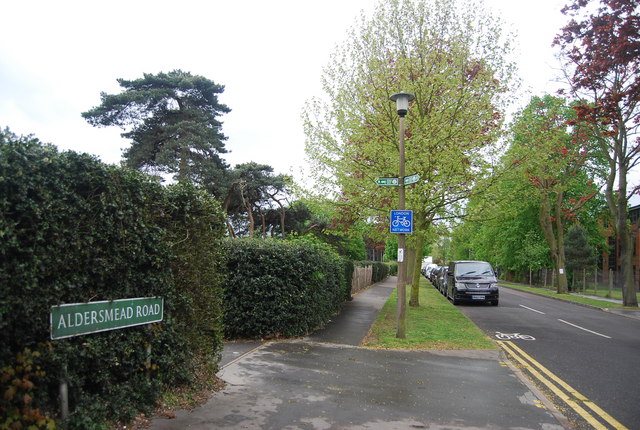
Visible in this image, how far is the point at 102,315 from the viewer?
3.84m

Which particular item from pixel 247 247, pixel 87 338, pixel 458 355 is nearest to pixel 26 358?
pixel 87 338

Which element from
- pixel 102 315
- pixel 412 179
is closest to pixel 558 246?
pixel 412 179

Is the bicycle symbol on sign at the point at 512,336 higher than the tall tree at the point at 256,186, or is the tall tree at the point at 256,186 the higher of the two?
the tall tree at the point at 256,186

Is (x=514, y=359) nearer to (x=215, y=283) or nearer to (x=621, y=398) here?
(x=621, y=398)

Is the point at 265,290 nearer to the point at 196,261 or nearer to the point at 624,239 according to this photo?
the point at 196,261

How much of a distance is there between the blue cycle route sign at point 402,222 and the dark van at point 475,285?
10947mm

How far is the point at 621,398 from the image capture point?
234 inches

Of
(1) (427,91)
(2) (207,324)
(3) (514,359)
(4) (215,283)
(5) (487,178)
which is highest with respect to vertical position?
(1) (427,91)

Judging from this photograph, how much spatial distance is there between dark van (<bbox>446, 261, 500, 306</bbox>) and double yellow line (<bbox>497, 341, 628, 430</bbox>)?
10.4 meters

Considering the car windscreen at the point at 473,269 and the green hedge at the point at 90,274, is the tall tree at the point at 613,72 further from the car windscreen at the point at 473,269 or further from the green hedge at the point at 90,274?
the green hedge at the point at 90,274

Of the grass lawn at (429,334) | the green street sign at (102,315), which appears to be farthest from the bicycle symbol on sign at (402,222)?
the green street sign at (102,315)

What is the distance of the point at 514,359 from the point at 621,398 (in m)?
2.41

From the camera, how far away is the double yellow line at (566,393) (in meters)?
5.03

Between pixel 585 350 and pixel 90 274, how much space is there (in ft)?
31.7
